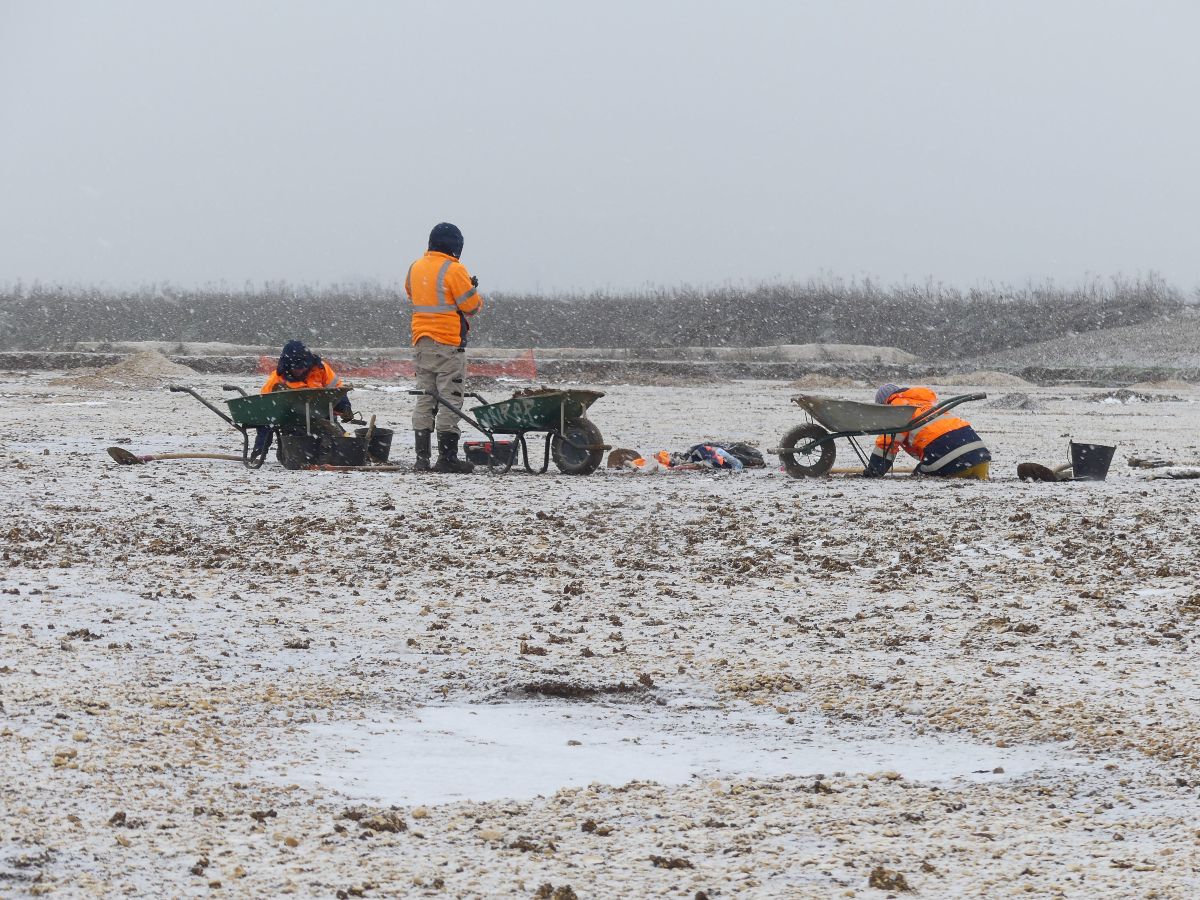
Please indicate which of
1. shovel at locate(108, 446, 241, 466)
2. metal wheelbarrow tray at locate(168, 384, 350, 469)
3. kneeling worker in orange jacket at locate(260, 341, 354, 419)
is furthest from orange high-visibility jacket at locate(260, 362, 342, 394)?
shovel at locate(108, 446, 241, 466)

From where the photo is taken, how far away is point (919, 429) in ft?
34.6

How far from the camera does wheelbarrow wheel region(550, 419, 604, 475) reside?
35.2 ft

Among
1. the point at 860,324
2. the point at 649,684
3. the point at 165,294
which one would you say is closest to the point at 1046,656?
the point at 649,684

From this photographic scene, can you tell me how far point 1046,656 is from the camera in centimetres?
516

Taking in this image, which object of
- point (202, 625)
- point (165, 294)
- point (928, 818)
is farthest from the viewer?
point (165, 294)

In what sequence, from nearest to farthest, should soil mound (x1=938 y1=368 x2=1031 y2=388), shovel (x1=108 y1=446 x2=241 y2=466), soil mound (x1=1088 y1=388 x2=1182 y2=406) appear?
shovel (x1=108 y1=446 x2=241 y2=466), soil mound (x1=1088 y1=388 x2=1182 y2=406), soil mound (x1=938 y1=368 x2=1031 y2=388)

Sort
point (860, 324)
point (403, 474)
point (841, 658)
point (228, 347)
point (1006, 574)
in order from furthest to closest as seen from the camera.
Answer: point (860, 324), point (228, 347), point (403, 474), point (1006, 574), point (841, 658)

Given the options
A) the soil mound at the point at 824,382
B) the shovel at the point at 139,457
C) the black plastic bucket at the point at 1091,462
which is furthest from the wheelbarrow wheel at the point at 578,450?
the soil mound at the point at 824,382

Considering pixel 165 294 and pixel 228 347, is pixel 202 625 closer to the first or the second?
pixel 228 347

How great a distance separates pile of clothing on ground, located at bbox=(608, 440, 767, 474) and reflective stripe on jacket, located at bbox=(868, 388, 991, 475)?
1207 mm

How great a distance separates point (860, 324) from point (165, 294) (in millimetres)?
27583

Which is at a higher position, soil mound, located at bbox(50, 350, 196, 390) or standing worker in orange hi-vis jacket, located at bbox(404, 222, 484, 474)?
standing worker in orange hi-vis jacket, located at bbox(404, 222, 484, 474)

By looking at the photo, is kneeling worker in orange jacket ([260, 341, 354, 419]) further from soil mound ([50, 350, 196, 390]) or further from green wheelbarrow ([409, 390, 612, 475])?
soil mound ([50, 350, 196, 390])

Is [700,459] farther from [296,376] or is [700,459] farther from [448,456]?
[296,376]
